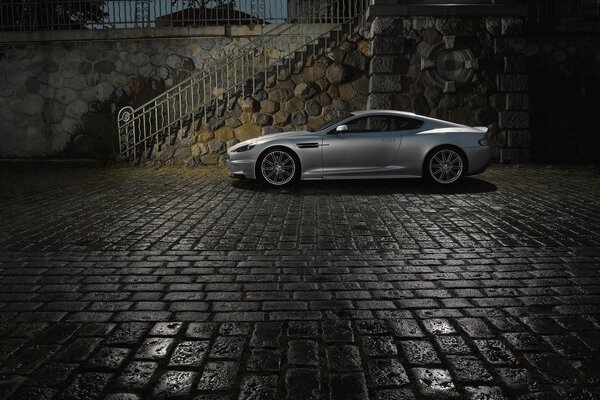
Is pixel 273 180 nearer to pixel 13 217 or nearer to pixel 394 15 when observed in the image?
pixel 13 217

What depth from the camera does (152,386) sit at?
2762 mm

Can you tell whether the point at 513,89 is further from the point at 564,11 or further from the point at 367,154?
the point at 367,154

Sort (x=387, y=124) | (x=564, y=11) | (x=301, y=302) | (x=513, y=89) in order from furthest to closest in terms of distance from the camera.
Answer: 1. (x=564, y=11)
2. (x=513, y=89)
3. (x=387, y=124)
4. (x=301, y=302)

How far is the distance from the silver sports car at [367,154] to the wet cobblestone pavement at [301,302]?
2.02 meters

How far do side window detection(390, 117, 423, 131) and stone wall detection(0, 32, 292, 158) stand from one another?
6.68 m

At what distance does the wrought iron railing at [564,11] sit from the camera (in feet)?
52.2

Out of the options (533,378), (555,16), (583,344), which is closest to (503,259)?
(583,344)

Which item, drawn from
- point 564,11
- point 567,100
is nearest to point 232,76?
point 567,100

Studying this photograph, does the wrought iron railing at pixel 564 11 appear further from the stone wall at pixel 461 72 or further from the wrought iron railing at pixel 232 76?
the wrought iron railing at pixel 232 76

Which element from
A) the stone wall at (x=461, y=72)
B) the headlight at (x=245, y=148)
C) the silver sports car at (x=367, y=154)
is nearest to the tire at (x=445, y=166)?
the silver sports car at (x=367, y=154)

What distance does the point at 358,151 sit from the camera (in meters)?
10.2

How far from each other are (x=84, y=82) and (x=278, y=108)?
536 centimetres

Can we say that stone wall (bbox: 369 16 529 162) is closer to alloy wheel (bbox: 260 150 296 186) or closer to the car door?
the car door

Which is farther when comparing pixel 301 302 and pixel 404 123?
pixel 404 123
